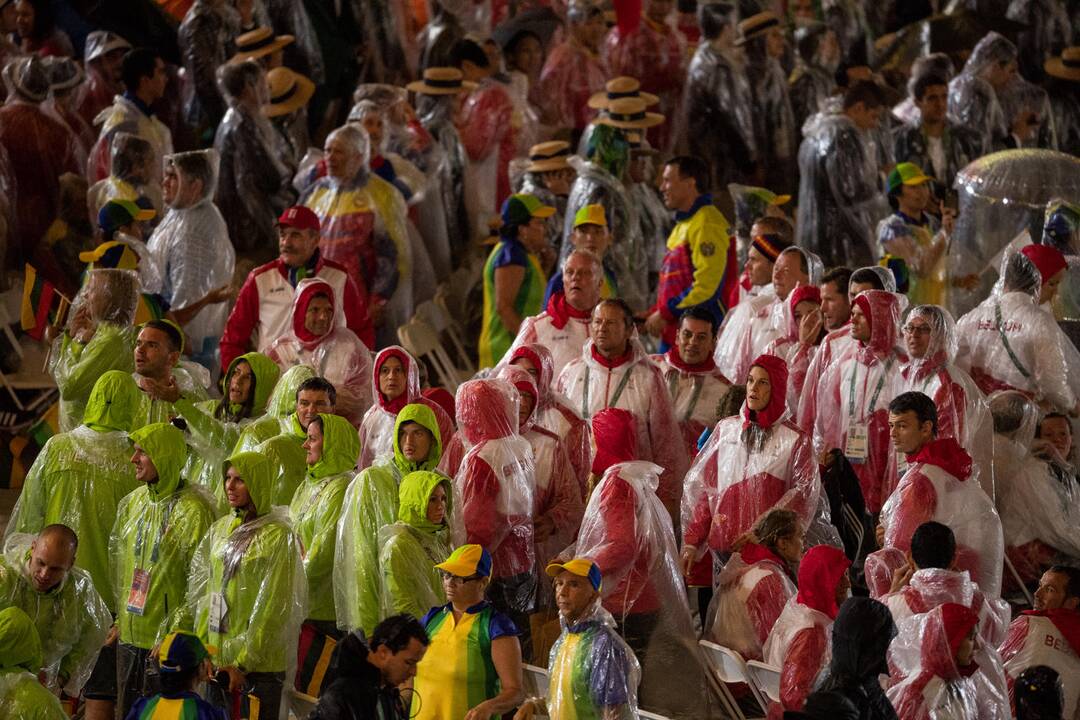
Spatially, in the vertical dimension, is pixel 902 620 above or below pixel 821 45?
above

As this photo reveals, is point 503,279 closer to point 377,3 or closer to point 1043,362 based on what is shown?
point 1043,362

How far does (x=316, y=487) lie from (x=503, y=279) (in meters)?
3.18

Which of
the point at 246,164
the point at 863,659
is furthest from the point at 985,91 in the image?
the point at 863,659

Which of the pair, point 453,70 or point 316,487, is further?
point 453,70

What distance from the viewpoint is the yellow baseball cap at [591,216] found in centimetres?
1234

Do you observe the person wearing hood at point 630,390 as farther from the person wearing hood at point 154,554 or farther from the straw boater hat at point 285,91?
the straw boater hat at point 285,91

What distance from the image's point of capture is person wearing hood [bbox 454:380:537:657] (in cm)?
918

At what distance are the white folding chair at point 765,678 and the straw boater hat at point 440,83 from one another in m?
7.66

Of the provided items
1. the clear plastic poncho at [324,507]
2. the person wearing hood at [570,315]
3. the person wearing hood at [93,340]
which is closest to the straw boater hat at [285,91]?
the person wearing hood at [93,340]

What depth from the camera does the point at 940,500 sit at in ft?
30.1

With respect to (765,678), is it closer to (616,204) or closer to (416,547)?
(416,547)

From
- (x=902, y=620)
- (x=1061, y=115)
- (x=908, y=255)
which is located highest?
(x=902, y=620)

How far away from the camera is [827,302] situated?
10938 millimetres

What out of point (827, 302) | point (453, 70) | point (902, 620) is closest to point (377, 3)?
point (453, 70)
